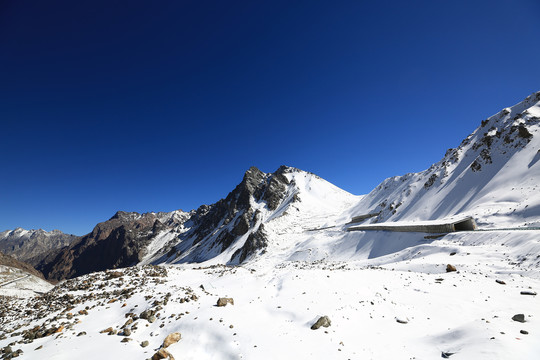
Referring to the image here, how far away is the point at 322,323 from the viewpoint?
10.8 meters

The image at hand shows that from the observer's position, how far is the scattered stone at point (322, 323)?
10.7m

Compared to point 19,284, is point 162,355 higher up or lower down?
higher up

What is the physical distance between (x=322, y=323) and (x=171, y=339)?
22.8ft

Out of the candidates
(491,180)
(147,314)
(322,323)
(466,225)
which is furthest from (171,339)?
(491,180)

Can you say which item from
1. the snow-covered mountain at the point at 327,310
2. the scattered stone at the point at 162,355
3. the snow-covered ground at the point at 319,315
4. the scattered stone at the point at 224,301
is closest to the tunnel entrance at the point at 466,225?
the snow-covered mountain at the point at 327,310

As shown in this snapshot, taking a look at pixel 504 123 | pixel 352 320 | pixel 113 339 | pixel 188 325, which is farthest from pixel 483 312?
pixel 504 123

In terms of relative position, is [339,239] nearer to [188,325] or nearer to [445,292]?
[445,292]

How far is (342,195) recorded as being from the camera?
12288 cm

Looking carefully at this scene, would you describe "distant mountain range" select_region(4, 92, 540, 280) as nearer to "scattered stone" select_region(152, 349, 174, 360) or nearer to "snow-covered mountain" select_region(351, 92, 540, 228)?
"snow-covered mountain" select_region(351, 92, 540, 228)

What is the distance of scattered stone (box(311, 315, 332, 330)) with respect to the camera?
1071cm

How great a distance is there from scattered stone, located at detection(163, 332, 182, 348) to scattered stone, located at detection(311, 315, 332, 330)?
621 cm

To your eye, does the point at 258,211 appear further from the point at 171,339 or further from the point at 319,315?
the point at 171,339

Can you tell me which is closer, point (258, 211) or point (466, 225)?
point (466, 225)

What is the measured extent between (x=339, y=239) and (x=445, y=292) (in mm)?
35295
